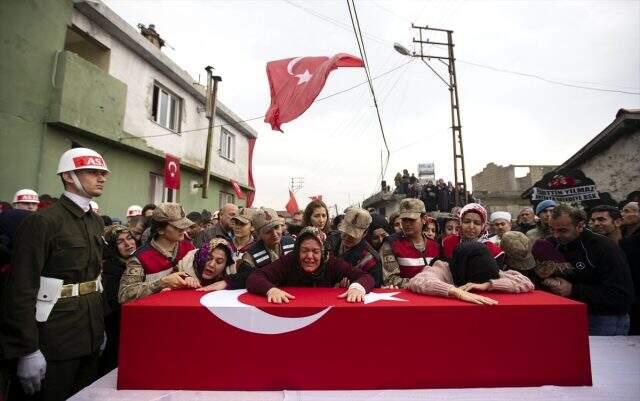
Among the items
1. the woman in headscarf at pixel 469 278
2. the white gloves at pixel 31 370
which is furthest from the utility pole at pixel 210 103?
the woman in headscarf at pixel 469 278

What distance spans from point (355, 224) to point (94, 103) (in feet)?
26.4

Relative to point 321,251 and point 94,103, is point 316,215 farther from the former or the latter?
point 94,103

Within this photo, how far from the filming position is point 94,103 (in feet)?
25.5

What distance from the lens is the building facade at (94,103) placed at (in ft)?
21.1

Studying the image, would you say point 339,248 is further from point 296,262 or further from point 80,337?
point 80,337

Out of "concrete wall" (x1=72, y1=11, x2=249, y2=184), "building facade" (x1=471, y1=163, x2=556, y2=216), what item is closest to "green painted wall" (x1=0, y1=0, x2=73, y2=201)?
"concrete wall" (x1=72, y1=11, x2=249, y2=184)

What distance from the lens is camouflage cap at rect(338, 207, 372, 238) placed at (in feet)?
9.54

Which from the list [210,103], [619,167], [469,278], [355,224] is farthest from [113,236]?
[619,167]

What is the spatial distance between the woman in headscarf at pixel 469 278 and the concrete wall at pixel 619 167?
30.1 feet

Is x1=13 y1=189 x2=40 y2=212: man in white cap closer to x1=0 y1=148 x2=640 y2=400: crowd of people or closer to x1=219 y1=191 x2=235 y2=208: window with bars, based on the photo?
x1=0 y1=148 x2=640 y2=400: crowd of people

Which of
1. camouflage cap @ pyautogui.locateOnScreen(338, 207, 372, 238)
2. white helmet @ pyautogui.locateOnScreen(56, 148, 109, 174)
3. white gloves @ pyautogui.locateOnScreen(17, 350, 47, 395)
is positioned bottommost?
white gloves @ pyautogui.locateOnScreen(17, 350, 47, 395)

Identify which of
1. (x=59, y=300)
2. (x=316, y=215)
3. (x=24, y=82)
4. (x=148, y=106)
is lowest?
(x=59, y=300)

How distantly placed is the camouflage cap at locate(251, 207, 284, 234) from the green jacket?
126 cm

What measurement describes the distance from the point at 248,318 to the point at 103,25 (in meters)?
9.81
